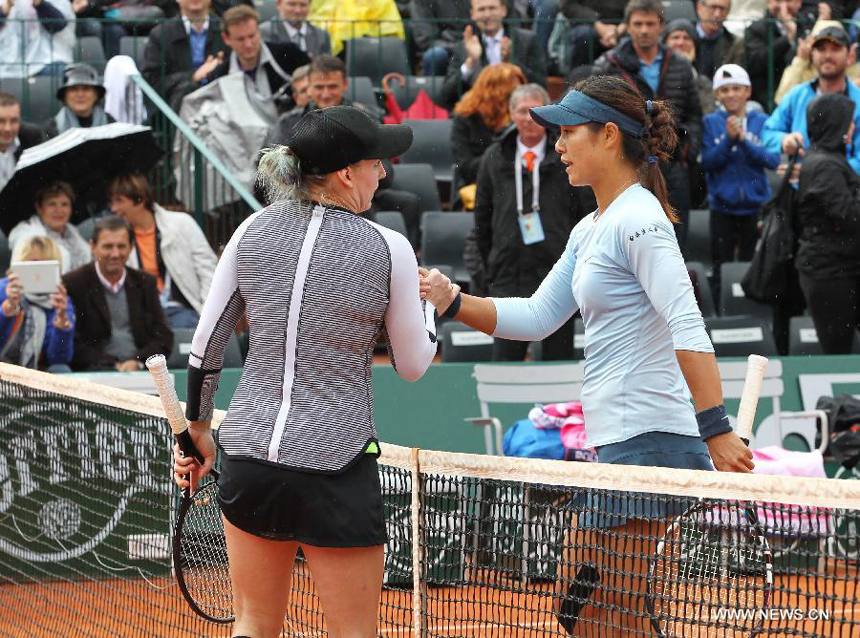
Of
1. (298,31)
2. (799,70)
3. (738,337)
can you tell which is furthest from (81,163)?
(799,70)

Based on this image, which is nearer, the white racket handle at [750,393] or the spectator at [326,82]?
the white racket handle at [750,393]

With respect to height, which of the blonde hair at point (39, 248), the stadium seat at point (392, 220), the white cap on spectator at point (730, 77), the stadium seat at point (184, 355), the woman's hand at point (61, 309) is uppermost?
the white cap on spectator at point (730, 77)

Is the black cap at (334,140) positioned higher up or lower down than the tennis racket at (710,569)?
higher up

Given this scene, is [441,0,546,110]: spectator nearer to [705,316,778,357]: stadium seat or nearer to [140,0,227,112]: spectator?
[140,0,227,112]: spectator

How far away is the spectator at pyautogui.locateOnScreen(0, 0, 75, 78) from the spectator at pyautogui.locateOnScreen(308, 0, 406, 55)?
7.11 ft

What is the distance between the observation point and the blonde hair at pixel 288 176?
3.32 meters

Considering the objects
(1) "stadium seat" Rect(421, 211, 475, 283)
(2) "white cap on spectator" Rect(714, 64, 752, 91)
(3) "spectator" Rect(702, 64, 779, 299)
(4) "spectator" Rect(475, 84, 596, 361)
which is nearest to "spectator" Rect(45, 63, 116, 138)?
(1) "stadium seat" Rect(421, 211, 475, 283)

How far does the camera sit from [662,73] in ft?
32.3

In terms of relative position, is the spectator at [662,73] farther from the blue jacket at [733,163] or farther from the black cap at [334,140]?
the black cap at [334,140]

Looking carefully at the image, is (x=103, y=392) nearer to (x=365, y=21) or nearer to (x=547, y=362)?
(x=547, y=362)

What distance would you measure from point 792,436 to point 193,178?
175 inches

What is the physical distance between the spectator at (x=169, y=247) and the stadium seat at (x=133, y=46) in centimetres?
267

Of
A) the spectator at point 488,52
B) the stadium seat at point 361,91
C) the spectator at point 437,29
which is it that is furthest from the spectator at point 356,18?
the spectator at point 488,52

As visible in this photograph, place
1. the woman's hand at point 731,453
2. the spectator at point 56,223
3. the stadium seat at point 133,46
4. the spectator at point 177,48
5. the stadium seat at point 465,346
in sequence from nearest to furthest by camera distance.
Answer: the woman's hand at point 731,453
the spectator at point 56,223
the stadium seat at point 465,346
the spectator at point 177,48
the stadium seat at point 133,46
